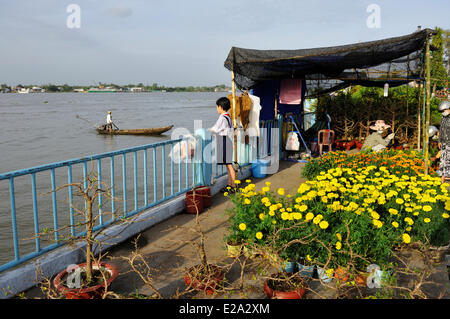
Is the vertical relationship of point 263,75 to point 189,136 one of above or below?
above

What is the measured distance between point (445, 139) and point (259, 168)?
3775 millimetres

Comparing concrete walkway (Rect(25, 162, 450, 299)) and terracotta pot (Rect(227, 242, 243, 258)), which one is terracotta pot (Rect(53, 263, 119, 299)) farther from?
terracotta pot (Rect(227, 242, 243, 258))

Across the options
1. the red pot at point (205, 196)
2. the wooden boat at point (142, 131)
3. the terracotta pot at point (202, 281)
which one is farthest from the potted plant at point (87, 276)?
the wooden boat at point (142, 131)

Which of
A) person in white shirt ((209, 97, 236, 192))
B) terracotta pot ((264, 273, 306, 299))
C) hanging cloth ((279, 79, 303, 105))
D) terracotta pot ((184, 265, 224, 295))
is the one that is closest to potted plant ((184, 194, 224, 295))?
terracotta pot ((184, 265, 224, 295))

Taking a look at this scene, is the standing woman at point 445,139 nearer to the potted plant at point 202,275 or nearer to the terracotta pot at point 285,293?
the terracotta pot at point 285,293

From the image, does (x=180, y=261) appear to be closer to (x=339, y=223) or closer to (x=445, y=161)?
(x=339, y=223)

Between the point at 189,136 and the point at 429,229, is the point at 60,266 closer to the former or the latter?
the point at 189,136

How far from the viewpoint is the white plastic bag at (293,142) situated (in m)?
10.0

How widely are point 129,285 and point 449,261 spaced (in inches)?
136

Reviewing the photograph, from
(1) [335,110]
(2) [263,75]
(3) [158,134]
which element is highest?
(2) [263,75]

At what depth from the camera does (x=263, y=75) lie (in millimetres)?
8859
